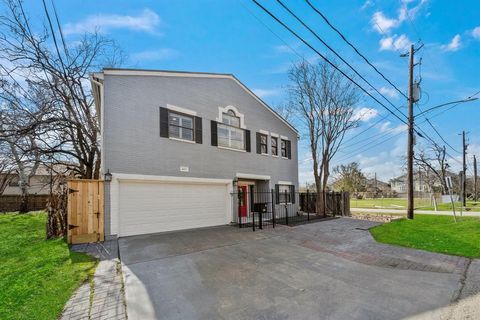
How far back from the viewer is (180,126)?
1076cm

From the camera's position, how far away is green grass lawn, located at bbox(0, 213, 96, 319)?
365 cm

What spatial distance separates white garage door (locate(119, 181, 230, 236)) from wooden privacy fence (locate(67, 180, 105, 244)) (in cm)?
74

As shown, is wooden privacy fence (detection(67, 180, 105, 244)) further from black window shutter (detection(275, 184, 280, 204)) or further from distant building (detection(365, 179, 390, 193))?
distant building (detection(365, 179, 390, 193))

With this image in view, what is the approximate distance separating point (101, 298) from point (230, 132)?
31.8ft

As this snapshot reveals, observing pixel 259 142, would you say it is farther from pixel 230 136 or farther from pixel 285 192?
pixel 285 192

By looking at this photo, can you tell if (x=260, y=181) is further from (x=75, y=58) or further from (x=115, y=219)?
(x=75, y=58)

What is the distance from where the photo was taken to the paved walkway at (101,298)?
355 centimetres

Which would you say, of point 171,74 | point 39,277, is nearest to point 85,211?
point 39,277

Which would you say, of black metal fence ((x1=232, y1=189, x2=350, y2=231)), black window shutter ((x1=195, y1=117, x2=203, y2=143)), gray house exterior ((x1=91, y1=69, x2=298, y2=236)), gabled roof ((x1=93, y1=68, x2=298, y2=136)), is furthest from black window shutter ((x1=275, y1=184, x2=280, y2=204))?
black window shutter ((x1=195, y1=117, x2=203, y2=143))

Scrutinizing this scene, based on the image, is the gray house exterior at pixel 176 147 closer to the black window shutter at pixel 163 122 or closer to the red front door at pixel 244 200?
the black window shutter at pixel 163 122

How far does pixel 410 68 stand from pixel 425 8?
715 cm

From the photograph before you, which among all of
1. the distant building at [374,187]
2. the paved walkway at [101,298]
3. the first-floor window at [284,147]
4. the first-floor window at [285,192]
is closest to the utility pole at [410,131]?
the first-floor window at [285,192]

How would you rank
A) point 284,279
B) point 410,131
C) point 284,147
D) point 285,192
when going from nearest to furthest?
1. point 284,279
2. point 410,131
3. point 285,192
4. point 284,147

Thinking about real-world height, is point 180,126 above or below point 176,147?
above
